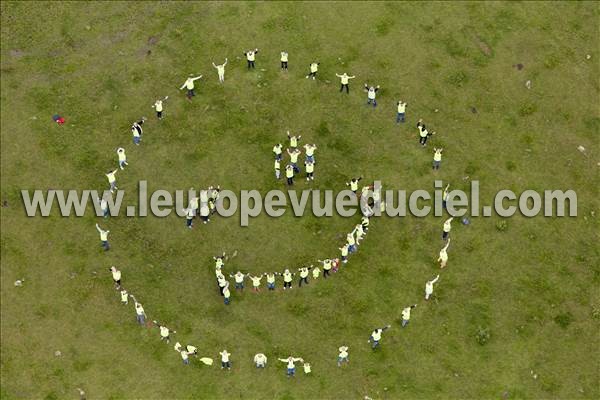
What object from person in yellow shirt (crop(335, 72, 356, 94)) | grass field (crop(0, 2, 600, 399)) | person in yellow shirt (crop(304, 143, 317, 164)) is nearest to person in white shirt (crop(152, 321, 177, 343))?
grass field (crop(0, 2, 600, 399))

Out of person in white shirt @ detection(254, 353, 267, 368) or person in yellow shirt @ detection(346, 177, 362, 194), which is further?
person in yellow shirt @ detection(346, 177, 362, 194)

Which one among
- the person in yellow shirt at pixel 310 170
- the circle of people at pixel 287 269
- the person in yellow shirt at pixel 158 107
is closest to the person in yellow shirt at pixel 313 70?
the circle of people at pixel 287 269

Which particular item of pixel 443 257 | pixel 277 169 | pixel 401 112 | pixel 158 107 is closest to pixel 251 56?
pixel 158 107

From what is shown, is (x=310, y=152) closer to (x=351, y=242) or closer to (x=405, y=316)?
(x=351, y=242)

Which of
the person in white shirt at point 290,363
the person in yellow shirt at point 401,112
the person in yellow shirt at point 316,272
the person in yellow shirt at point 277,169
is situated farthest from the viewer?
the person in yellow shirt at point 401,112

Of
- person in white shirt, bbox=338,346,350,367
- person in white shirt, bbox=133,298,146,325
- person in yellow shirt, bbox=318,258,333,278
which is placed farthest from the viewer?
person in yellow shirt, bbox=318,258,333,278

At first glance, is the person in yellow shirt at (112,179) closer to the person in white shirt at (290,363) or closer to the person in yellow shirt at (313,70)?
the person in yellow shirt at (313,70)

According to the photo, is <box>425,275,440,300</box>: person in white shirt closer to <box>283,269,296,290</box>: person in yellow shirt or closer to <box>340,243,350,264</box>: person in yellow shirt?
<box>340,243,350,264</box>: person in yellow shirt

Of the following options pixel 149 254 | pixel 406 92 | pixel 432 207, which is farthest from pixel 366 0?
pixel 149 254
